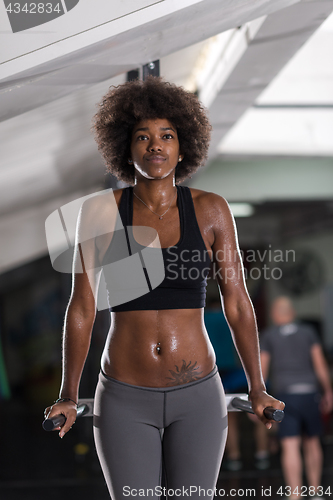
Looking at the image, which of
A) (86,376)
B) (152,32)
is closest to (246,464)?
(86,376)

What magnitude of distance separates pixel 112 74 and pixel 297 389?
2.87 m

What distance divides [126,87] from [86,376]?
284 cm

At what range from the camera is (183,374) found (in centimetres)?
132

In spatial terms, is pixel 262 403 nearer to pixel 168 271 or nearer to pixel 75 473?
pixel 168 271

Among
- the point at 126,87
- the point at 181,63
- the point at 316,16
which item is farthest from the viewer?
the point at 181,63

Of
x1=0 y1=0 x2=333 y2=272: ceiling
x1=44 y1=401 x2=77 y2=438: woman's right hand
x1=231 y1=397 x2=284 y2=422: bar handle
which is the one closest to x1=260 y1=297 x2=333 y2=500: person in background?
x1=0 y1=0 x2=333 y2=272: ceiling

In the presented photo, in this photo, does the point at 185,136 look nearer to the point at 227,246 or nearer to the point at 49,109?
the point at 227,246

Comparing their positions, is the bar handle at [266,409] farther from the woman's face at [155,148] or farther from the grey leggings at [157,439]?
the woman's face at [155,148]

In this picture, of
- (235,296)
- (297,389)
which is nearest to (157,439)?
(235,296)

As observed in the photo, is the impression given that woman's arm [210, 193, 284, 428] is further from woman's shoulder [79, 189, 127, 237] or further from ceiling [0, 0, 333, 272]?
ceiling [0, 0, 333, 272]

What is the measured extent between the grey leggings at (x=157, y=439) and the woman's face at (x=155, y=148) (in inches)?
22.8

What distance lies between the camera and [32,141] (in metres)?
2.30

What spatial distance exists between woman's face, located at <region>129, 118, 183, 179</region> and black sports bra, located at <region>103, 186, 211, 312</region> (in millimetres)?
137

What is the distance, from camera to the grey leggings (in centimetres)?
129
